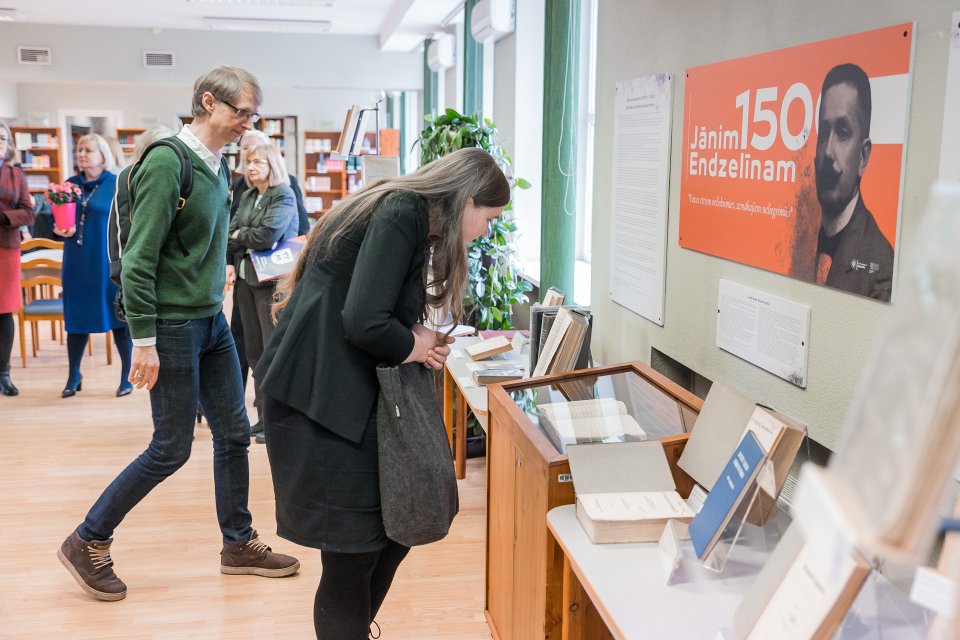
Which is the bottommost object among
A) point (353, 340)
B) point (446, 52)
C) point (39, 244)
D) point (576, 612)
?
point (576, 612)

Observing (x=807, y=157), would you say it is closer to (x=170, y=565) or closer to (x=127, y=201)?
(x=127, y=201)

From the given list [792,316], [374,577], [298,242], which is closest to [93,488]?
[298,242]

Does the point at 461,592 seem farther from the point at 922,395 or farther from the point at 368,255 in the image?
the point at 922,395

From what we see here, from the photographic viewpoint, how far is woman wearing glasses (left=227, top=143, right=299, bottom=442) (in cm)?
438

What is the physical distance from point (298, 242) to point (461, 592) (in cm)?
219

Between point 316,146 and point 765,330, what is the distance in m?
11.5

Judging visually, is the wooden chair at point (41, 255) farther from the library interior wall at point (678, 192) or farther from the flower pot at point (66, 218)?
the library interior wall at point (678, 192)

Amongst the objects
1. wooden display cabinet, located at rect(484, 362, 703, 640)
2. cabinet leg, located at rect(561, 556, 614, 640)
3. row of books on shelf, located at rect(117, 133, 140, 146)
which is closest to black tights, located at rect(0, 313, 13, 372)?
wooden display cabinet, located at rect(484, 362, 703, 640)

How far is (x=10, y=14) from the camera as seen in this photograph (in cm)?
892

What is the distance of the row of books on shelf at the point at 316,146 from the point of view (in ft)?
42.2

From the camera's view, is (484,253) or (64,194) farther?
(64,194)

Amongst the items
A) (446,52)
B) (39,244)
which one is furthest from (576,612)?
(446,52)

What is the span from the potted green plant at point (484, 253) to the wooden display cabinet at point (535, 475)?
180 centimetres

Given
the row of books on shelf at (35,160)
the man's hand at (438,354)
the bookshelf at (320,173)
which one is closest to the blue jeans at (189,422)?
the man's hand at (438,354)
